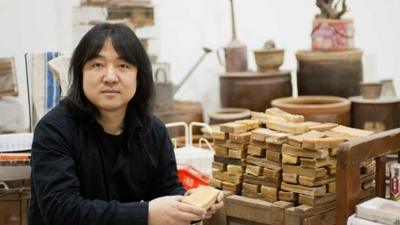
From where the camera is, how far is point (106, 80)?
A: 5.51ft

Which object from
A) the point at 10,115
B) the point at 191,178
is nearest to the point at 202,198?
the point at 191,178

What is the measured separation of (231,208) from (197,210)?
769 mm

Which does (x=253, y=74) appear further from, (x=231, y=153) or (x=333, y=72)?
(x=231, y=153)

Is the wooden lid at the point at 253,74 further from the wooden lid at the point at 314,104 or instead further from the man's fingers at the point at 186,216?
the man's fingers at the point at 186,216

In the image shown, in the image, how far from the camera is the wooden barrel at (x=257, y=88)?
3.74 m

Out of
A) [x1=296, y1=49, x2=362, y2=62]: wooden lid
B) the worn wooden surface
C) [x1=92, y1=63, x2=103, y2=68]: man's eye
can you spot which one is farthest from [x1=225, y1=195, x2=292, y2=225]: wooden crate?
[x1=296, y1=49, x2=362, y2=62]: wooden lid

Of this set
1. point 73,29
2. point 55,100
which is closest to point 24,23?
point 73,29

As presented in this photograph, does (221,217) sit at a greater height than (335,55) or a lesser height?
lesser

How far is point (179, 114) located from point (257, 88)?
654 mm

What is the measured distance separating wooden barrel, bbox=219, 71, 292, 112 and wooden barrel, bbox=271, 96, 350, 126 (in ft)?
1.00

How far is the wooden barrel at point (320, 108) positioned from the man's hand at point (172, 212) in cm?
170

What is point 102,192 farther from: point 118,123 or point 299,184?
point 299,184

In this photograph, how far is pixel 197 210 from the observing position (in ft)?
5.23

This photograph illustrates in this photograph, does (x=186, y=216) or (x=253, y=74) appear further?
(x=253, y=74)
